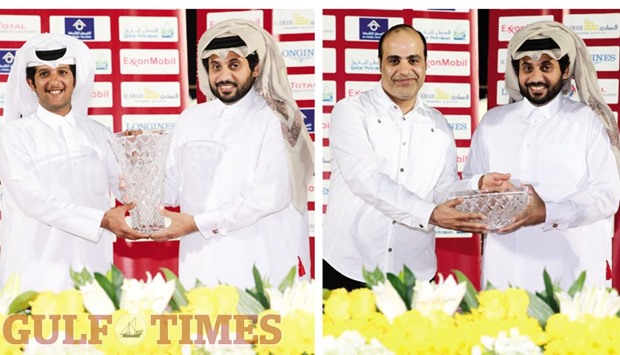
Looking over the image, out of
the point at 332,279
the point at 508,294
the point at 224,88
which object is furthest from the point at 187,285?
the point at 508,294

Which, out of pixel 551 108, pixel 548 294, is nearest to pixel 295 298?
pixel 548 294

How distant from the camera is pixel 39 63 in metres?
3.67

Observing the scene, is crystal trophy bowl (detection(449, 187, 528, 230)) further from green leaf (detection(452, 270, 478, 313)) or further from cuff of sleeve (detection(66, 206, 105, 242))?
cuff of sleeve (detection(66, 206, 105, 242))

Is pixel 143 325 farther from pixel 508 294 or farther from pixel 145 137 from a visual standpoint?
pixel 508 294

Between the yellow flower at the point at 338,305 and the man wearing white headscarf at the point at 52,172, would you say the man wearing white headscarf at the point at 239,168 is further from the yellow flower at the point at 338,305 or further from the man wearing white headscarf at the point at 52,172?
the man wearing white headscarf at the point at 52,172

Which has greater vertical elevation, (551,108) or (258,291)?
(551,108)

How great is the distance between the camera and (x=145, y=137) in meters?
3.65

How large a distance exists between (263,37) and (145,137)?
64 centimetres

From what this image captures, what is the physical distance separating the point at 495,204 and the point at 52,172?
5.95 feet

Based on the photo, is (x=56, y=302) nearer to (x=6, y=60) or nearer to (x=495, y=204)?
(x=6, y=60)

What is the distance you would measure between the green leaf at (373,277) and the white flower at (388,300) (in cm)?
1

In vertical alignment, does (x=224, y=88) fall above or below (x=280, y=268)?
above

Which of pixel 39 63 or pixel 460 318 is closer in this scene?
pixel 39 63

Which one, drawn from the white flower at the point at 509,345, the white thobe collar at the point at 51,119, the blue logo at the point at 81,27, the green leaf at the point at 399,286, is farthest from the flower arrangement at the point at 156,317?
the blue logo at the point at 81,27
